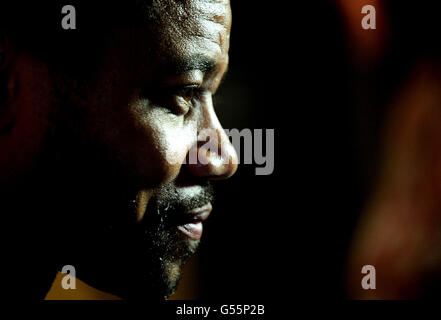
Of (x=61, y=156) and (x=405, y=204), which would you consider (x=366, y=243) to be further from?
(x=61, y=156)

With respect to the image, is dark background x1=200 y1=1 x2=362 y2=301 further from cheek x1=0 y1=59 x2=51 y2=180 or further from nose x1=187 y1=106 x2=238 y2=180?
cheek x1=0 y1=59 x2=51 y2=180

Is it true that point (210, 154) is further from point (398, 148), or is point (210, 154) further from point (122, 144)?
point (398, 148)

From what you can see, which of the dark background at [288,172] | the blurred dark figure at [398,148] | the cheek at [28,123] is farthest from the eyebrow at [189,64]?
the blurred dark figure at [398,148]

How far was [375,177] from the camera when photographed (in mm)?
2201

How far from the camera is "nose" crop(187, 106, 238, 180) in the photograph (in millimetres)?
1164

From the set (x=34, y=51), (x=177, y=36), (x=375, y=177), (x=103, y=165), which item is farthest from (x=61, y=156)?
(x=375, y=177)

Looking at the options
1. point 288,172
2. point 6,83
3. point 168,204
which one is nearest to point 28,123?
point 6,83

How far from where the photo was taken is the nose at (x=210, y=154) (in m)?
1.16

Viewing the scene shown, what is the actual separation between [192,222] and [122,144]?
11.8 inches

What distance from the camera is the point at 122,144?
3.43 ft

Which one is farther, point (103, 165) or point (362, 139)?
point (362, 139)

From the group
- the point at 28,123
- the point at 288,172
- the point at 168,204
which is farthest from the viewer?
the point at 288,172
